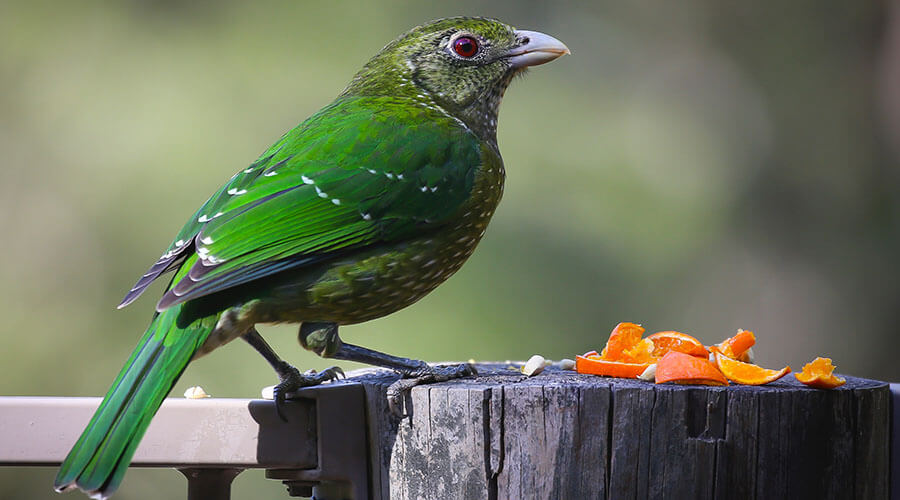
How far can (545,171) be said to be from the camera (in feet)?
27.0

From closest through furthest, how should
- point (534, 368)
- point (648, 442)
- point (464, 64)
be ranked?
point (648, 442)
point (534, 368)
point (464, 64)

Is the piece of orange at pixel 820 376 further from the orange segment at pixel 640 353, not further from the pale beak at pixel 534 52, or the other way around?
the pale beak at pixel 534 52

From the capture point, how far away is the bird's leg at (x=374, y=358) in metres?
2.79

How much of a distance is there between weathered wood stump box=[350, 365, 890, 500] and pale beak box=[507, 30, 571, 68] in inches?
62.0

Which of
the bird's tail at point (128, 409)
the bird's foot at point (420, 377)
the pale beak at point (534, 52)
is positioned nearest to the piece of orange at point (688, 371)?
the bird's foot at point (420, 377)

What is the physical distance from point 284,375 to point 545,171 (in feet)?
17.8

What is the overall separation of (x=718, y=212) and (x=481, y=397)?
6855 mm

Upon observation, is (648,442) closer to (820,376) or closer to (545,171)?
(820,376)

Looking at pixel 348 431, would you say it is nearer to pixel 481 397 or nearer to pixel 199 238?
pixel 481 397

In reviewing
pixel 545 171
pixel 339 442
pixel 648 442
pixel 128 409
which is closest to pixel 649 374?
pixel 648 442

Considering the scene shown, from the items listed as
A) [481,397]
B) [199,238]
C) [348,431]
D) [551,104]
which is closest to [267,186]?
[199,238]

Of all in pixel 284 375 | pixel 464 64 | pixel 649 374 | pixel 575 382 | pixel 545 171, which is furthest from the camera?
Answer: pixel 545 171

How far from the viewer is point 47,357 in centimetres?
782

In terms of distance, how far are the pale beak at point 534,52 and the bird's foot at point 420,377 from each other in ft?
4.26
